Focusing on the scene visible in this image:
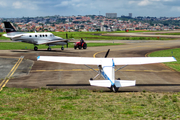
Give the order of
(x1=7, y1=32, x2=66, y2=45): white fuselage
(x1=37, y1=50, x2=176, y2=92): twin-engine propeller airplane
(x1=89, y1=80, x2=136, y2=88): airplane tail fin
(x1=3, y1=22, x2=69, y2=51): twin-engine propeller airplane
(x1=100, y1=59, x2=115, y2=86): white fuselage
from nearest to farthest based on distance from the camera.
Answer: (x1=89, y1=80, x2=136, y2=88): airplane tail fin < (x1=37, y1=50, x2=176, y2=92): twin-engine propeller airplane < (x1=100, y1=59, x2=115, y2=86): white fuselage < (x1=7, y1=32, x2=66, y2=45): white fuselage < (x1=3, y1=22, x2=69, y2=51): twin-engine propeller airplane

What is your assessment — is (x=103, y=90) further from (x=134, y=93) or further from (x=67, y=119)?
(x=67, y=119)

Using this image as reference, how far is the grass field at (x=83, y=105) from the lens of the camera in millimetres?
11023

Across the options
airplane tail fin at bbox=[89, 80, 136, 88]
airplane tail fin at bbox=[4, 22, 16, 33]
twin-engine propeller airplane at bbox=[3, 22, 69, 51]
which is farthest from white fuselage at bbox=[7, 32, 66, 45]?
airplane tail fin at bbox=[89, 80, 136, 88]

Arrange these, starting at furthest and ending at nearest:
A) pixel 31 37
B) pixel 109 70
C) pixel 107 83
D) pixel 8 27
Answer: pixel 31 37, pixel 8 27, pixel 109 70, pixel 107 83

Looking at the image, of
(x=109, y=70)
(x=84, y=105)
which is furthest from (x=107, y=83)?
(x=84, y=105)

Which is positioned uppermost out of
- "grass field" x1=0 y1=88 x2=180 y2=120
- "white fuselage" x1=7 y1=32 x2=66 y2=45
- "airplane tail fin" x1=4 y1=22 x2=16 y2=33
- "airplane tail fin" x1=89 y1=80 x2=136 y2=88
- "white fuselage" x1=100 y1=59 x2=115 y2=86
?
"airplane tail fin" x1=4 y1=22 x2=16 y2=33

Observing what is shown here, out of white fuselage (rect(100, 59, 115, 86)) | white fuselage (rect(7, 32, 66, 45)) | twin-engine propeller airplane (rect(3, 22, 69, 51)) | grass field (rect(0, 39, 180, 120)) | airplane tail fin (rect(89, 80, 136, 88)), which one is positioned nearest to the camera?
grass field (rect(0, 39, 180, 120))

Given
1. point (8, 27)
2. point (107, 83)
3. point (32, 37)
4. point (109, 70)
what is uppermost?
point (8, 27)

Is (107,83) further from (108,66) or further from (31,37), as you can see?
(31,37)

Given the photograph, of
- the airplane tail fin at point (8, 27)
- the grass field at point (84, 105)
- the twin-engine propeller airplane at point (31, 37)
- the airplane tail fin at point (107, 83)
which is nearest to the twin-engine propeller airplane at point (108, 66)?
the airplane tail fin at point (107, 83)

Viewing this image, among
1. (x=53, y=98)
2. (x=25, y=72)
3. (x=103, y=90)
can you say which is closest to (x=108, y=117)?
(x=53, y=98)

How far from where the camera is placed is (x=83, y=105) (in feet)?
42.2

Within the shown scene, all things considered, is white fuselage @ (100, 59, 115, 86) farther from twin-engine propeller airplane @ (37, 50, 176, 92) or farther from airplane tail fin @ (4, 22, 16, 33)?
airplane tail fin @ (4, 22, 16, 33)

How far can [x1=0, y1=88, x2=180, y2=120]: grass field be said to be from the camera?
1102 cm
